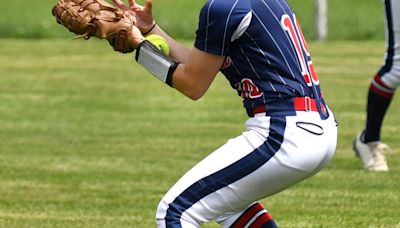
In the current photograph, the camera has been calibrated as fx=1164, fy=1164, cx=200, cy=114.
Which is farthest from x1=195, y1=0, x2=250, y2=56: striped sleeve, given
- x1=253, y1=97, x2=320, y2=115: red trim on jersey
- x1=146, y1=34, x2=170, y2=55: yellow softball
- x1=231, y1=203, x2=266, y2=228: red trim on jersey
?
x1=231, y1=203, x2=266, y2=228: red trim on jersey

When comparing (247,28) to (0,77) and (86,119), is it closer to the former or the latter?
(86,119)

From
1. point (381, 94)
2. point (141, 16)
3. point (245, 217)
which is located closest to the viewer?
point (245, 217)

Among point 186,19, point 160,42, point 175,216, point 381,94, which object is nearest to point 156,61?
point 160,42

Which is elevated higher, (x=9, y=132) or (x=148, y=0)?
(x=148, y=0)

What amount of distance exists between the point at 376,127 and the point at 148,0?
4.00 metres

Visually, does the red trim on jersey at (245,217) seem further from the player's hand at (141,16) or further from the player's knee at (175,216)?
the player's hand at (141,16)

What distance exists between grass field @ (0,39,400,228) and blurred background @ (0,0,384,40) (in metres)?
3.07

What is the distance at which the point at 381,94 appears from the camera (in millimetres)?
8836

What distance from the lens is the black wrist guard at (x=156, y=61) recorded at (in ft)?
16.4

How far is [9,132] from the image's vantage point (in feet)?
35.7

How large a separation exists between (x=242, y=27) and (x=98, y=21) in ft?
2.27

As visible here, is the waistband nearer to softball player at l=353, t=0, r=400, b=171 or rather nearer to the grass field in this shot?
Result: the grass field

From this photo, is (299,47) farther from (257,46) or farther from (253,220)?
(253,220)

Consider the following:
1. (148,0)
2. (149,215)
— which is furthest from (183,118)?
(148,0)
